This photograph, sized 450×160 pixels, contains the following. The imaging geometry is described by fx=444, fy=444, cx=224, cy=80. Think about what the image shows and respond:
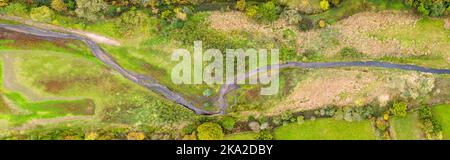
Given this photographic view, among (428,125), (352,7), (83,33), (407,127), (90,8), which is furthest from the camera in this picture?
(352,7)

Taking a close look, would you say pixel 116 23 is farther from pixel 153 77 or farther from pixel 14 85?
pixel 14 85

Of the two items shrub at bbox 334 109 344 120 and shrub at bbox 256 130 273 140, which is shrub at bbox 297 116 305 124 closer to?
shrub at bbox 256 130 273 140

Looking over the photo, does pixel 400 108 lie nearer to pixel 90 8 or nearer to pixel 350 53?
pixel 350 53

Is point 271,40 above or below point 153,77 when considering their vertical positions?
above

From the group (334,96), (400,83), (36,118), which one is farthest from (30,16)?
(400,83)

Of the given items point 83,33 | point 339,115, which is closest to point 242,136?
point 339,115

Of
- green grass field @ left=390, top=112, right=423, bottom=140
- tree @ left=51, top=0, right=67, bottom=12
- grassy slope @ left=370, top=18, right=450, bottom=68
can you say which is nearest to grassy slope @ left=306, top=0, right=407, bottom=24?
grassy slope @ left=370, top=18, right=450, bottom=68
